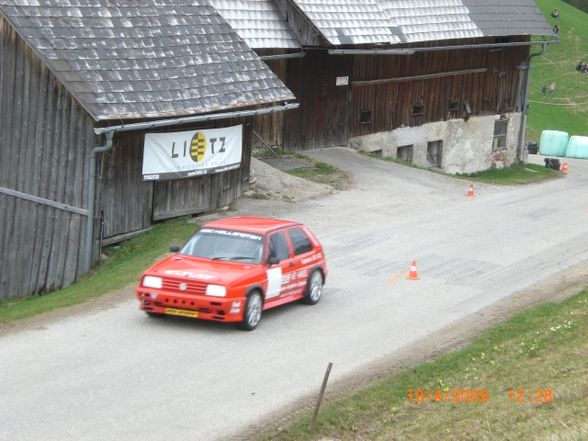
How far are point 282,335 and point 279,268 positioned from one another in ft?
4.22

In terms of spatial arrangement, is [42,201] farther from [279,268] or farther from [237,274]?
[237,274]

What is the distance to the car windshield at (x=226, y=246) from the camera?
16.7 meters

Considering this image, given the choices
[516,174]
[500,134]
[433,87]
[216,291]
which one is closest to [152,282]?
[216,291]

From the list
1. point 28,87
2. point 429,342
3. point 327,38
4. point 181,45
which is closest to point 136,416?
point 429,342

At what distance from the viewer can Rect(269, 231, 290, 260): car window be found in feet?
55.9

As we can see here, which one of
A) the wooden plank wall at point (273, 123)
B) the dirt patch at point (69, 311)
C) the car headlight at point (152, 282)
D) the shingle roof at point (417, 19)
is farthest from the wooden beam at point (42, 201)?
the shingle roof at point (417, 19)

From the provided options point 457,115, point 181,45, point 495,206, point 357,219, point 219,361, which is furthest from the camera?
point 457,115

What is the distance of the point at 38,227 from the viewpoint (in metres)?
21.6

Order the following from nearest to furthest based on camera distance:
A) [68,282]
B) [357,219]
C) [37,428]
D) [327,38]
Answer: [37,428]
[68,282]
[357,219]
[327,38]

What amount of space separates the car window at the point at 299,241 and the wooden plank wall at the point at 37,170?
5.05 m

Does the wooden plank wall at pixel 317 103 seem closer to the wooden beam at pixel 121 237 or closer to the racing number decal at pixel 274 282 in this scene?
the wooden beam at pixel 121 237

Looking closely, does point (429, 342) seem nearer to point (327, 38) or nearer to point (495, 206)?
point (495, 206)

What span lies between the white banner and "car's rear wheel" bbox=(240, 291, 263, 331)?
22.9 ft

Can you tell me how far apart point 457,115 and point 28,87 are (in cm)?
2232
